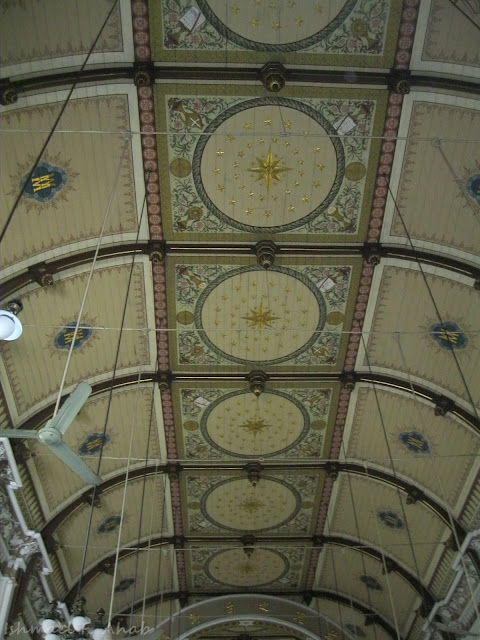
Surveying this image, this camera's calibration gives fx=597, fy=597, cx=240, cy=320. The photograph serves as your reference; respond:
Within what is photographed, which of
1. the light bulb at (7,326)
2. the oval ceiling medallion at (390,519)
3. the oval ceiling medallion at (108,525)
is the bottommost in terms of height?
the light bulb at (7,326)

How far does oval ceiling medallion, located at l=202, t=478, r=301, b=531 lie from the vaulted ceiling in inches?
3.0

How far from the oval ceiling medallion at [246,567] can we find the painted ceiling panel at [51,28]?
12.4m

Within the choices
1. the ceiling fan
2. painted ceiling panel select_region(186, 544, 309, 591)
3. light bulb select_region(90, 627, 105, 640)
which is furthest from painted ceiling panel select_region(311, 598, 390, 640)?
the ceiling fan

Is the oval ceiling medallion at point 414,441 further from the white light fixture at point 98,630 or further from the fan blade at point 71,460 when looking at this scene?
the fan blade at point 71,460

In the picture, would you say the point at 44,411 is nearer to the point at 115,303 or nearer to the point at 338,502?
the point at 115,303

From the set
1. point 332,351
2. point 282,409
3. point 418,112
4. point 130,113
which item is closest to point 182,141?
point 130,113

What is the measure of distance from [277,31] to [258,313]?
4375 millimetres

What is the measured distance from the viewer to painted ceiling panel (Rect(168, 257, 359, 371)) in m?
9.33

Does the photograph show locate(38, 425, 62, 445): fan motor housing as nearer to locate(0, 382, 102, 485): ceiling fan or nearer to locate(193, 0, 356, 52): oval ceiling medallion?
locate(0, 382, 102, 485): ceiling fan

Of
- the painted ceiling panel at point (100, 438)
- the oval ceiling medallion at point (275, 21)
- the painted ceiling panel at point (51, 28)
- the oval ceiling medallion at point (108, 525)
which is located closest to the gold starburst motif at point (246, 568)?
the oval ceiling medallion at point (108, 525)

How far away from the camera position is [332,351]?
34.4 ft

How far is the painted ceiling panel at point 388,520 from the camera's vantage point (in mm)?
12148

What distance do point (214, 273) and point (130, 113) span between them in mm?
2821

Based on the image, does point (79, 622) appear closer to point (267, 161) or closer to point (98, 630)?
point (98, 630)
